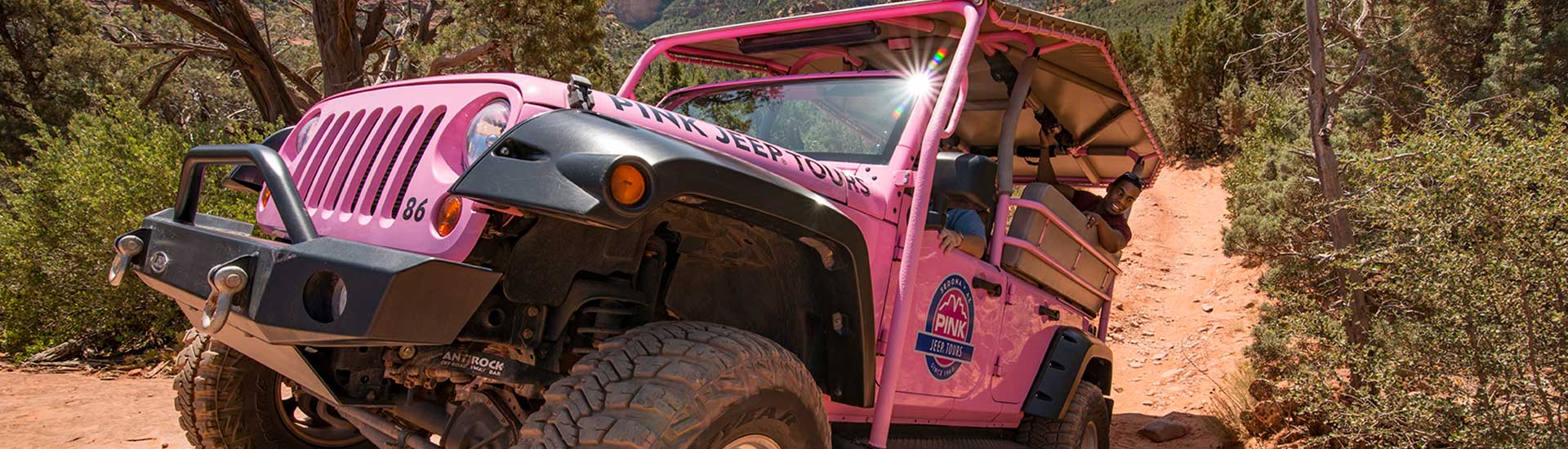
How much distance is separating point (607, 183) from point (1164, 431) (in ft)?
22.3

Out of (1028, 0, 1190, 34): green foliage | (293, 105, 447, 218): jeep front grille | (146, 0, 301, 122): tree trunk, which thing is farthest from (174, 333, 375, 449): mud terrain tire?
(1028, 0, 1190, 34): green foliage

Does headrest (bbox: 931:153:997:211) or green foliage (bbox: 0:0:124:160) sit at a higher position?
green foliage (bbox: 0:0:124:160)

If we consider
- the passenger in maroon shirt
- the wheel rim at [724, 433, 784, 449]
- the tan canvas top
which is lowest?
the wheel rim at [724, 433, 784, 449]

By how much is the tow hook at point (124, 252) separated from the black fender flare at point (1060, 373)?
12.1ft

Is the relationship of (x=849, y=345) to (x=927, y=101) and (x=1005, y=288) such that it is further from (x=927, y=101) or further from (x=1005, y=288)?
(x=1005, y=288)

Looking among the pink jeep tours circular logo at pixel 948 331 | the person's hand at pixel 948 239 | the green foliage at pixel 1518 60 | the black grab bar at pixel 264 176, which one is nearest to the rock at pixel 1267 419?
the pink jeep tours circular logo at pixel 948 331

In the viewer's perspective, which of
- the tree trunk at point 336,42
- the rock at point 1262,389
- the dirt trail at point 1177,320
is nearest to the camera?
the rock at point 1262,389

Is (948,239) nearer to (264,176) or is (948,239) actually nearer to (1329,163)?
(264,176)

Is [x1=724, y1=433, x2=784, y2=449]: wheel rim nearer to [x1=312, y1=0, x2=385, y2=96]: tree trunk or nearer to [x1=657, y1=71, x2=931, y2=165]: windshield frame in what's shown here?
[x1=657, y1=71, x2=931, y2=165]: windshield frame

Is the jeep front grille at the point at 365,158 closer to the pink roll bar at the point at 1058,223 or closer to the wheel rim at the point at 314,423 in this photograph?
the wheel rim at the point at 314,423

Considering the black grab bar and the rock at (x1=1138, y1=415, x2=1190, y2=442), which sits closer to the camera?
the black grab bar

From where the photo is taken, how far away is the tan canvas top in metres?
3.77

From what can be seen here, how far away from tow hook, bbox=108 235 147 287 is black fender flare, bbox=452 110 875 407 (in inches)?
51.0

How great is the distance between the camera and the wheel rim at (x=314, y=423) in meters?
3.36
